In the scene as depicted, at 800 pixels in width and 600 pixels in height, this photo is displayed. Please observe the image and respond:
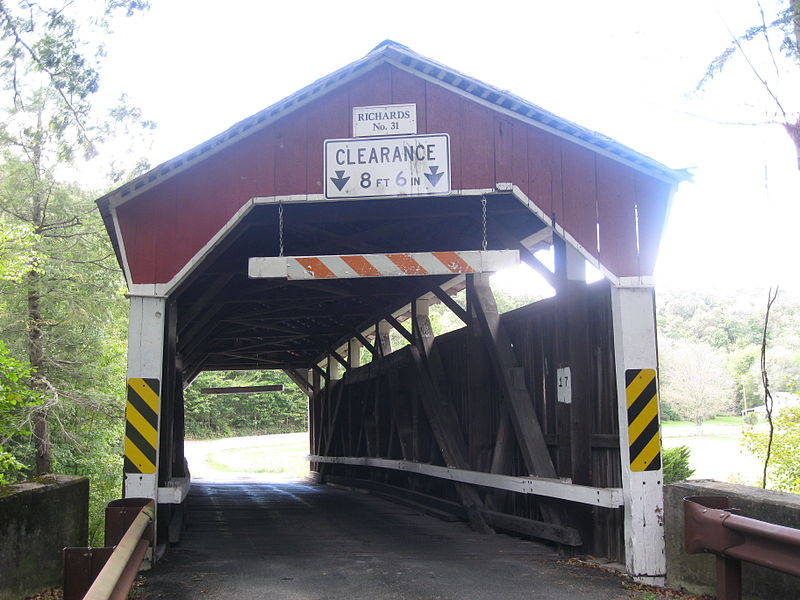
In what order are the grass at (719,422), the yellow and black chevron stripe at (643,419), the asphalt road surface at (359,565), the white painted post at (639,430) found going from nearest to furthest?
the asphalt road surface at (359,565), the white painted post at (639,430), the yellow and black chevron stripe at (643,419), the grass at (719,422)

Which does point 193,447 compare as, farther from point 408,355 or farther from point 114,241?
point 114,241

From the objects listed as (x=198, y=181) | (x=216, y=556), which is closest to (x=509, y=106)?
(x=198, y=181)

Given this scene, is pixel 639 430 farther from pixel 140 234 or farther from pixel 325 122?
pixel 140 234

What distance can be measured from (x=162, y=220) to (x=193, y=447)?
152 feet

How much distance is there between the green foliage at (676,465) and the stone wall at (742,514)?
108 inches

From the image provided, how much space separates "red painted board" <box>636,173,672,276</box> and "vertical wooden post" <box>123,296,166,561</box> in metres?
4.01

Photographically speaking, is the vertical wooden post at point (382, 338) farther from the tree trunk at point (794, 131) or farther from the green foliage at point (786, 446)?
the tree trunk at point (794, 131)

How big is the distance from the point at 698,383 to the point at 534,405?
51.6m

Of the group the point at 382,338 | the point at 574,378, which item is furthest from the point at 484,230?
the point at 382,338

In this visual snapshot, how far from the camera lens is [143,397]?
670cm

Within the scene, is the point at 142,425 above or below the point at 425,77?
below

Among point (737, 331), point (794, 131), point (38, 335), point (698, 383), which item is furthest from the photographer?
point (737, 331)

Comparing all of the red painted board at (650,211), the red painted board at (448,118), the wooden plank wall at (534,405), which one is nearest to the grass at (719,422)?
the wooden plank wall at (534,405)

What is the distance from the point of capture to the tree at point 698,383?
56.5 m
